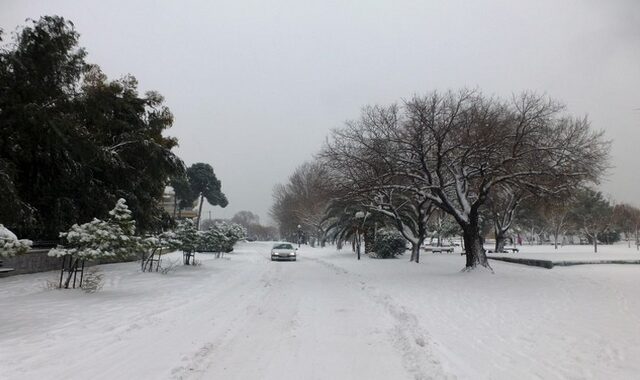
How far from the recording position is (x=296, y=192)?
66.1 m

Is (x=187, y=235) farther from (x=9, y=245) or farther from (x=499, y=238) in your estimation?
(x=499, y=238)

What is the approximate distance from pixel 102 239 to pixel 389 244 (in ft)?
73.5

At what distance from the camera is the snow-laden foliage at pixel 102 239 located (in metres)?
11.5

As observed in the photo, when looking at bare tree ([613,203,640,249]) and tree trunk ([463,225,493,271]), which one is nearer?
tree trunk ([463,225,493,271])

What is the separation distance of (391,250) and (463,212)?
12.9m

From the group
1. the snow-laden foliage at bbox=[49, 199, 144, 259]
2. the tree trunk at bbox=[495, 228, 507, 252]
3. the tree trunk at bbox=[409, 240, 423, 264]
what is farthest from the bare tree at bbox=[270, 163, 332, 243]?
the snow-laden foliage at bbox=[49, 199, 144, 259]

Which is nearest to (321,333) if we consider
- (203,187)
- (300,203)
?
(300,203)

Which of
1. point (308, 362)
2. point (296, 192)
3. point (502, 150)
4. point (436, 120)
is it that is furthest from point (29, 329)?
point (296, 192)

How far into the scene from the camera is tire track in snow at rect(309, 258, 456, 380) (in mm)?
5305

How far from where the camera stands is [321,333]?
24.8ft

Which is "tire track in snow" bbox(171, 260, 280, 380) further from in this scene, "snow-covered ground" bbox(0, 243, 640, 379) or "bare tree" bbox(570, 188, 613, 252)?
"bare tree" bbox(570, 188, 613, 252)

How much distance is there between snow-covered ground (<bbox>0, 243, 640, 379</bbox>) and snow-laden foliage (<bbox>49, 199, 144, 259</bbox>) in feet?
3.65

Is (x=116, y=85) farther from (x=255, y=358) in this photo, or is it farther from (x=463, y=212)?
(x=255, y=358)

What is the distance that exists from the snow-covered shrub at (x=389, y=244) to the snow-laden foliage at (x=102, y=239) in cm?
2121
